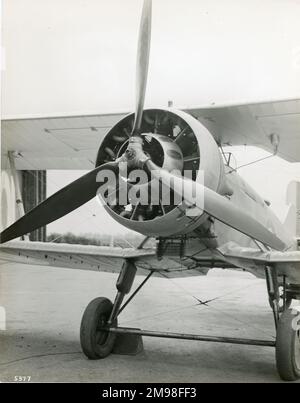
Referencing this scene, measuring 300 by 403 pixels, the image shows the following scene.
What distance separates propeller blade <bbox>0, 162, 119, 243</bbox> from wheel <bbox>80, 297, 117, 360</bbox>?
1102 mm

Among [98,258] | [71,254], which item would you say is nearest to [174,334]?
[98,258]

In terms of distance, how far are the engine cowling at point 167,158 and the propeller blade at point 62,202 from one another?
17 cm

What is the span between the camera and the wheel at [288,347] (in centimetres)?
386

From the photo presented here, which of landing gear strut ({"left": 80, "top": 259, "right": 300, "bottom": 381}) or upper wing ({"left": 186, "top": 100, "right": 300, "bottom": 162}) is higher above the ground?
upper wing ({"left": 186, "top": 100, "right": 300, "bottom": 162})

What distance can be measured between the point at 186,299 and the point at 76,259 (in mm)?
3737

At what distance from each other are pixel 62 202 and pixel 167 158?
88 cm

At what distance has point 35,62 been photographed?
4.90 meters

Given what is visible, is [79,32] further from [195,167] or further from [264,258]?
[264,258]

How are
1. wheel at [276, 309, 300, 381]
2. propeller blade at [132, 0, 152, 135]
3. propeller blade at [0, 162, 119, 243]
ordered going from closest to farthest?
propeller blade at [132, 0, 152, 135]
propeller blade at [0, 162, 119, 243]
wheel at [276, 309, 300, 381]

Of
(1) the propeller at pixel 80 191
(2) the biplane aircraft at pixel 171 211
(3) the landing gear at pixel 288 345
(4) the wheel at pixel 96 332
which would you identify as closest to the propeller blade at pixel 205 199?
(2) the biplane aircraft at pixel 171 211

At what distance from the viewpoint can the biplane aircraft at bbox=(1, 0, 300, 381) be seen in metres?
3.54

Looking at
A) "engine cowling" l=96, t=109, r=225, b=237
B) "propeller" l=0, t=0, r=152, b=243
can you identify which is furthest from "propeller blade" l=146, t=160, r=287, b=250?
"propeller" l=0, t=0, r=152, b=243

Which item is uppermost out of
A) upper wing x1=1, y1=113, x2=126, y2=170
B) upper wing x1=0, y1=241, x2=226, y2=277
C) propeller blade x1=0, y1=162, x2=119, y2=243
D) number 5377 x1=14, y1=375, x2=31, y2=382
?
upper wing x1=1, y1=113, x2=126, y2=170

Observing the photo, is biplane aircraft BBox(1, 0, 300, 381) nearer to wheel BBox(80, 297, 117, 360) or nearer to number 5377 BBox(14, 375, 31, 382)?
wheel BBox(80, 297, 117, 360)
